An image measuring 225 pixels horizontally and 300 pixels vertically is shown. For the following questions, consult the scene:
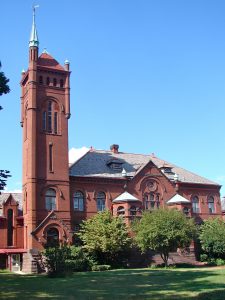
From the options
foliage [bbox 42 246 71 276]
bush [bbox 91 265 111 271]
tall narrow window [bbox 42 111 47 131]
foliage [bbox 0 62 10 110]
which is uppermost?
tall narrow window [bbox 42 111 47 131]

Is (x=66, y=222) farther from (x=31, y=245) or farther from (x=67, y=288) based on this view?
(x=67, y=288)

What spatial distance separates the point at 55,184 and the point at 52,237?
5974mm

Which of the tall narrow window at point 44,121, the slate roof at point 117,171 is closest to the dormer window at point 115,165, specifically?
the slate roof at point 117,171

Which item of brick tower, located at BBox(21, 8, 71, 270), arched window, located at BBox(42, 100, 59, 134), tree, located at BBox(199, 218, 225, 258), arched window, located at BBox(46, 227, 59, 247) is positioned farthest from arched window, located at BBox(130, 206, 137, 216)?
arched window, located at BBox(42, 100, 59, 134)

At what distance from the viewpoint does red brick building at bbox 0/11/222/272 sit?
48.1 metres

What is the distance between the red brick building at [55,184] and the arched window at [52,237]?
0.11 metres

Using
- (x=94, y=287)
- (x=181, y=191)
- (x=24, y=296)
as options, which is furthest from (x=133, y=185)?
(x=24, y=296)

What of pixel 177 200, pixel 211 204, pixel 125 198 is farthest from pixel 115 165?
pixel 211 204

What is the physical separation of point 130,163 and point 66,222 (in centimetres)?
1436

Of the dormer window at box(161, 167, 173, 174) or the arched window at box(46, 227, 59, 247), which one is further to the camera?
the dormer window at box(161, 167, 173, 174)

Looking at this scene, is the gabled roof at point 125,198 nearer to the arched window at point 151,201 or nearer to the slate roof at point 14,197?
the arched window at point 151,201

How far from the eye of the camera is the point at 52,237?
4772cm

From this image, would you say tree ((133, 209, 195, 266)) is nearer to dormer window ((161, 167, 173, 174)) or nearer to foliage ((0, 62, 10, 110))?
dormer window ((161, 167, 173, 174))

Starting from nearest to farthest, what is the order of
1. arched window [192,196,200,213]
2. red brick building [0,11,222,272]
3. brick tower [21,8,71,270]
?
1. brick tower [21,8,71,270]
2. red brick building [0,11,222,272]
3. arched window [192,196,200,213]
